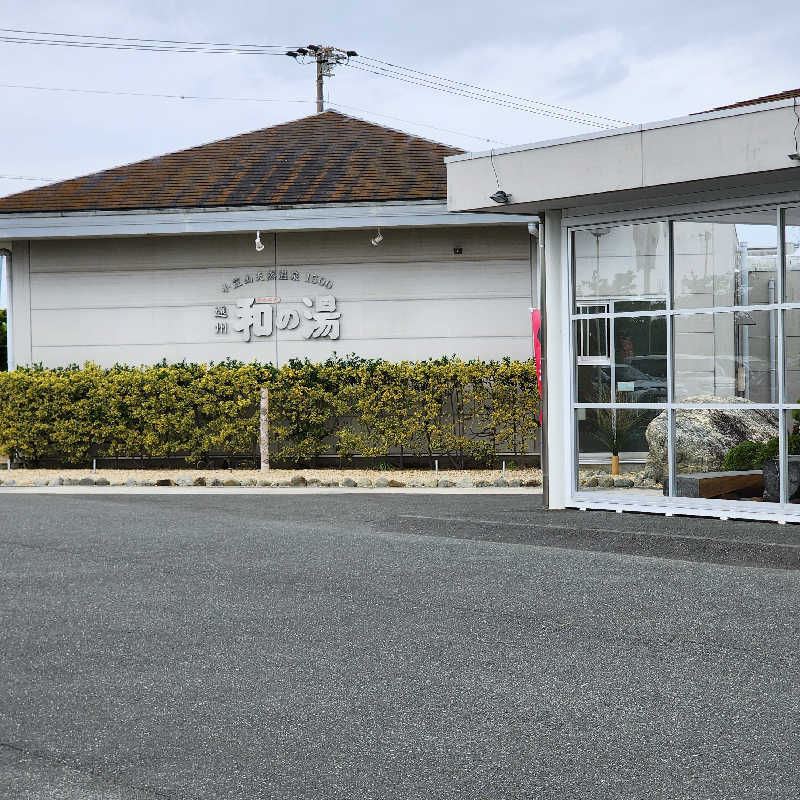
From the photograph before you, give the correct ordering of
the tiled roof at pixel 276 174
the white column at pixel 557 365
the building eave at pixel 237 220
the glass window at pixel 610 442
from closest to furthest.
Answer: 1. the glass window at pixel 610 442
2. the white column at pixel 557 365
3. the building eave at pixel 237 220
4. the tiled roof at pixel 276 174

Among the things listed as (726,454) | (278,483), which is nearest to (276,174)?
(278,483)

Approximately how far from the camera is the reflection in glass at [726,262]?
12005mm

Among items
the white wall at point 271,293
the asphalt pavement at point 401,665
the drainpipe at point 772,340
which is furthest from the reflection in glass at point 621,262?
the white wall at point 271,293

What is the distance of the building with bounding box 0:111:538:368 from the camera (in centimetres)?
1950

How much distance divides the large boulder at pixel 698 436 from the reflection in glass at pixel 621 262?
4.46 feet

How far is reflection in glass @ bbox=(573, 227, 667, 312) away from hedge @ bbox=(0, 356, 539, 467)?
488 cm

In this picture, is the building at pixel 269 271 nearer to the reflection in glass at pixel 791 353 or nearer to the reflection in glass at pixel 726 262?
the reflection in glass at pixel 726 262

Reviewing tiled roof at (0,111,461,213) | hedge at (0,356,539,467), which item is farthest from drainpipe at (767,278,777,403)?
tiled roof at (0,111,461,213)

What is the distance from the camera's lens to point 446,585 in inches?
344

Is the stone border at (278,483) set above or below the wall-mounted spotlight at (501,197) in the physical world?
below

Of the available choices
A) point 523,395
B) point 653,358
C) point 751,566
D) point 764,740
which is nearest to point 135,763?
point 764,740

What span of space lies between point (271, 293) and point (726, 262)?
952cm

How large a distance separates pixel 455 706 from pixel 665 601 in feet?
9.39

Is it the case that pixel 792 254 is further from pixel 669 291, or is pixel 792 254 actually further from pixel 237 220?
pixel 237 220
